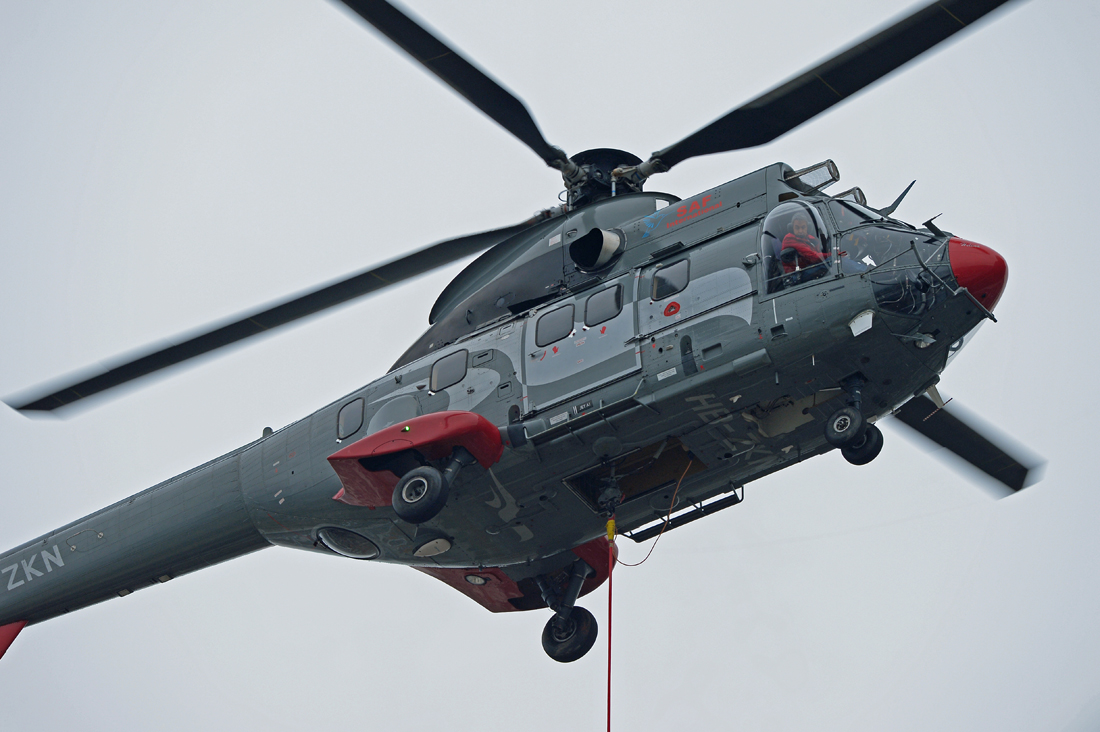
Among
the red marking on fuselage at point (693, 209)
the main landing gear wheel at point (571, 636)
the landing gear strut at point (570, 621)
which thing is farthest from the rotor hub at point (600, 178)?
the main landing gear wheel at point (571, 636)

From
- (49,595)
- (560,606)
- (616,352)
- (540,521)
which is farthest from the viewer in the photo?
(49,595)

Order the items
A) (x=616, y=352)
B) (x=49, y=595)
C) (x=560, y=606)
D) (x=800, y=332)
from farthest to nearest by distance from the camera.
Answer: (x=49, y=595)
(x=560, y=606)
(x=616, y=352)
(x=800, y=332)

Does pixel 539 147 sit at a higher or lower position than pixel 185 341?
higher

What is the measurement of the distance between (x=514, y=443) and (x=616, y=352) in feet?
4.94

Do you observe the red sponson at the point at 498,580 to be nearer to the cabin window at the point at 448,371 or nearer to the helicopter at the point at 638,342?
the helicopter at the point at 638,342

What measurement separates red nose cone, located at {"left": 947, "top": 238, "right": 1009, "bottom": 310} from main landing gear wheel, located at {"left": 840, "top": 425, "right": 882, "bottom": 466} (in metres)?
1.70

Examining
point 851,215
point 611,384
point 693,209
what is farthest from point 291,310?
point 851,215

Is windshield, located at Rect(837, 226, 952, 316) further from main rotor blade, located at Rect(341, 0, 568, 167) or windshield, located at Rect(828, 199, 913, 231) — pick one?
main rotor blade, located at Rect(341, 0, 568, 167)

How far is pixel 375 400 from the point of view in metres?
16.0

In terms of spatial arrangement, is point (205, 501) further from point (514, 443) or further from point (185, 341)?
point (514, 443)

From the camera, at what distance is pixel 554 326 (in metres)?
14.8

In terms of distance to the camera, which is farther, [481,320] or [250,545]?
[250,545]

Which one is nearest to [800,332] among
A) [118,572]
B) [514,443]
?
[514,443]

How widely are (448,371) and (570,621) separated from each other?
3.73 meters
